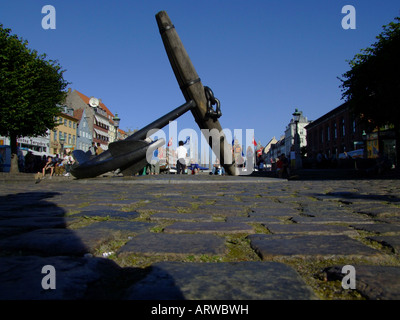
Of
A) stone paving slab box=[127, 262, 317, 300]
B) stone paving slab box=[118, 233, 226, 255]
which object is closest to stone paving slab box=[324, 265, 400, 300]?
stone paving slab box=[127, 262, 317, 300]

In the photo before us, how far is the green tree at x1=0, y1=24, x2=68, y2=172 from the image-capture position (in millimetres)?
21281

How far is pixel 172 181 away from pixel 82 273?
7.71 m

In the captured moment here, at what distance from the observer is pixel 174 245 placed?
69.4 inches

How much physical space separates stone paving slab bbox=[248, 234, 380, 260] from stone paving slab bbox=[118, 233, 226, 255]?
22 centimetres

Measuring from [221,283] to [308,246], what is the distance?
29.4 inches

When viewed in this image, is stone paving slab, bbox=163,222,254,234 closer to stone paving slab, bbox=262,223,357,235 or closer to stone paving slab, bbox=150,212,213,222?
stone paving slab, bbox=262,223,357,235

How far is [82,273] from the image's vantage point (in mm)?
1239

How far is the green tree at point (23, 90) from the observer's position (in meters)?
21.3

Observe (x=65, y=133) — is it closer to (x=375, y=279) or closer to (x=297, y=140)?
(x=297, y=140)

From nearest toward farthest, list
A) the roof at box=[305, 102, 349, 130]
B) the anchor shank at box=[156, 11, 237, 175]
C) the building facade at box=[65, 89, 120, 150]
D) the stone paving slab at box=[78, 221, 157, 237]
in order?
the stone paving slab at box=[78, 221, 157, 237]
the anchor shank at box=[156, 11, 237, 175]
the roof at box=[305, 102, 349, 130]
the building facade at box=[65, 89, 120, 150]

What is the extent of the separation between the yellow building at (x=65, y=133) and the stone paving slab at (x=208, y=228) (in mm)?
53329

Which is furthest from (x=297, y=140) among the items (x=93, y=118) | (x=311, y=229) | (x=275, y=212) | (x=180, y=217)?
(x=93, y=118)
